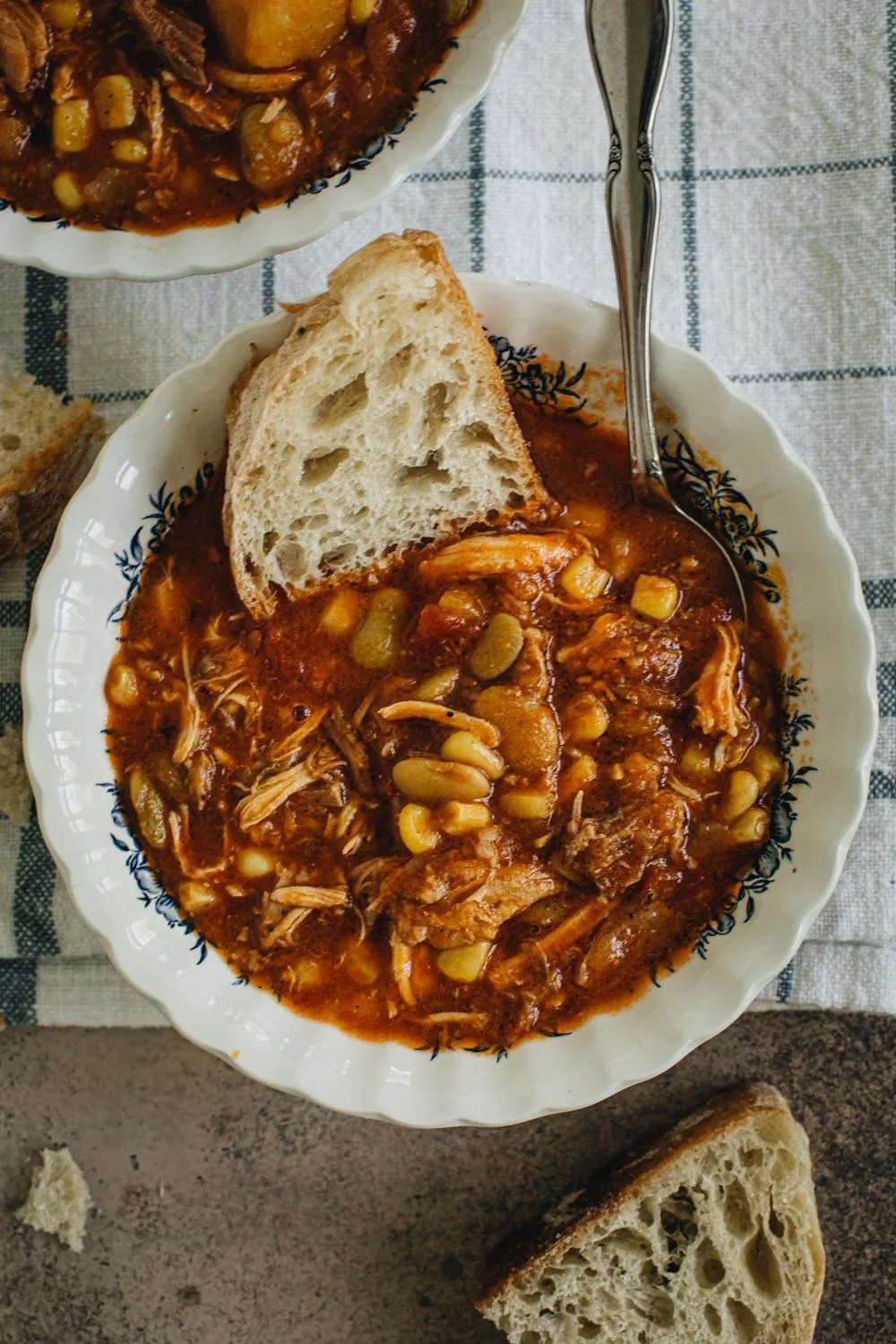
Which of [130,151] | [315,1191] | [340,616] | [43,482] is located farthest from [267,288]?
[315,1191]

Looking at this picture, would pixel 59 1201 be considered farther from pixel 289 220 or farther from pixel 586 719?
pixel 289 220

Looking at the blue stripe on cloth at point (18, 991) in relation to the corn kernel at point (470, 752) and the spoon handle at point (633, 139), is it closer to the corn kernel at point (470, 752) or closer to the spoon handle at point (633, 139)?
the corn kernel at point (470, 752)

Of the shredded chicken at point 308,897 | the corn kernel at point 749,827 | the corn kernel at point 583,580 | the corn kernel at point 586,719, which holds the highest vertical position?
the corn kernel at point 583,580

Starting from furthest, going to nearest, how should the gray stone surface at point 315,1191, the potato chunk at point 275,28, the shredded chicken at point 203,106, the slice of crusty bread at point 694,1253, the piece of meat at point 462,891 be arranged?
the gray stone surface at point 315,1191
the slice of crusty bread at point 694,1253
the piece of meat at point 462,891
the shredded chicken at point 203,106
the potato chunk at point 275,28

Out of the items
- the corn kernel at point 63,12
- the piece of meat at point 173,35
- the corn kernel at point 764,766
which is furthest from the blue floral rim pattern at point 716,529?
the corn kernel at point 63,12

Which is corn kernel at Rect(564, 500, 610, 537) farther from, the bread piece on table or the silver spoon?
the bread piece on table

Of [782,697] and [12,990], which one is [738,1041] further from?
[12,990]
